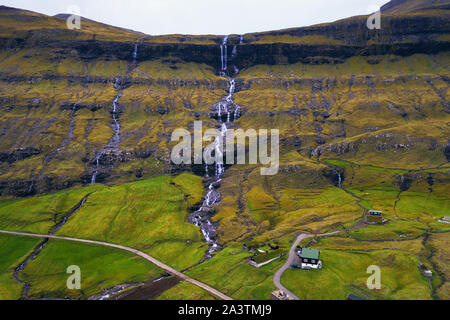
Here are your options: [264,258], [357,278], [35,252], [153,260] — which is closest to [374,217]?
[357,278]

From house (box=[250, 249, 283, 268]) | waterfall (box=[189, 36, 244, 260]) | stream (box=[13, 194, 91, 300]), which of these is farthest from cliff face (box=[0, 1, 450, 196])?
house (box=[250, 249, 283, 268])

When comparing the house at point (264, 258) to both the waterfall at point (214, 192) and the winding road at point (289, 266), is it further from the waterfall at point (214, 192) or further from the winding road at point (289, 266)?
the waterfall at point (214, 192)

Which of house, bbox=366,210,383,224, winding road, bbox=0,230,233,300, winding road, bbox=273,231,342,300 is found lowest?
winding road, bbox=0,230,233,300

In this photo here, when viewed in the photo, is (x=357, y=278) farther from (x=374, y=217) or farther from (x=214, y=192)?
(x=214, y=192)

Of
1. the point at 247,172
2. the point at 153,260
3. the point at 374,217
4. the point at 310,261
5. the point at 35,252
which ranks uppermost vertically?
the point at 247,172

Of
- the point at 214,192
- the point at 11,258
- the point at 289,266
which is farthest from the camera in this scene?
the point at 214,192

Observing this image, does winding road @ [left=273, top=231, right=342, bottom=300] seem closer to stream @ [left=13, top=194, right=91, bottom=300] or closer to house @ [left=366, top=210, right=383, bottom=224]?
A: house @ [left=366, top=210, right=383, bottom=224]

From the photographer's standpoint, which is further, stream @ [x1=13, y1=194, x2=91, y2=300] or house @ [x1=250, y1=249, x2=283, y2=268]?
stream @ [x1=13, y1=194, x2=91, y2=300]

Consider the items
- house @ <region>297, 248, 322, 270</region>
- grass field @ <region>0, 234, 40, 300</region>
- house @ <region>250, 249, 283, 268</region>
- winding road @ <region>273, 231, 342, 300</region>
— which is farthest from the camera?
grass field @ <region>0, 234, 40, 300</region>

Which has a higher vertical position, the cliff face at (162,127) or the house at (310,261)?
the cliff face at (162,127)

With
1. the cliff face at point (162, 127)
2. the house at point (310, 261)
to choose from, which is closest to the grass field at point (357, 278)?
the house at point (310, 261)
